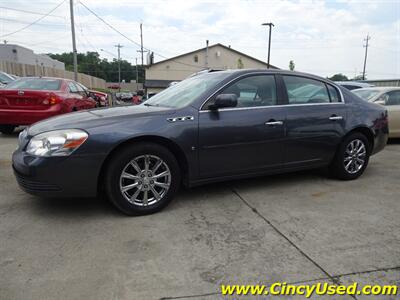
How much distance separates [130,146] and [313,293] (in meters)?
2.02

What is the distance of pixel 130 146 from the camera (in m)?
3.18

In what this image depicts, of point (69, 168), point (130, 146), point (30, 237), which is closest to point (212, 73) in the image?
point (130, 146)

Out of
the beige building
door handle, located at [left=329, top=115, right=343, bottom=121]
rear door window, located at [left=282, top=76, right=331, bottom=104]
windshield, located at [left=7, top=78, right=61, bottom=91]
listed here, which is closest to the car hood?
rear door window, located at [left=282, top=76, right=331, bottom=104]

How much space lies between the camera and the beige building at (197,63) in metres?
47.0

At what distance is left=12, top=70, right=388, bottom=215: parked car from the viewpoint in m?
3.03

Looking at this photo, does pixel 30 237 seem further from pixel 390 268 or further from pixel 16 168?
pixel 390 268

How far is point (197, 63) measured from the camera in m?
48.2

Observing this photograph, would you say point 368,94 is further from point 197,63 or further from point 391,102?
point 197,63

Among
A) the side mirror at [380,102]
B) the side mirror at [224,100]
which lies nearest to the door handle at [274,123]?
the side mirror at [224,100]

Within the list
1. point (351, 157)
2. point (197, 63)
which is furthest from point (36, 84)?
point (197, 63)

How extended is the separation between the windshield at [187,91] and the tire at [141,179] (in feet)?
2.26

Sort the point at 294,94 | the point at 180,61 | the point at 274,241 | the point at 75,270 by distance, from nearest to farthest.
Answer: the point at 75,270, the point at 274,241, the point at 294,94, the point at 180,61

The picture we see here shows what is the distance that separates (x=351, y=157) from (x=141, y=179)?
3.01m

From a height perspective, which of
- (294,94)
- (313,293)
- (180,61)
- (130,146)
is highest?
(180,61)
